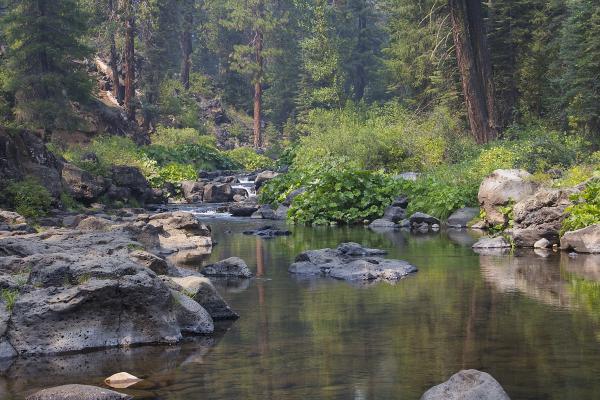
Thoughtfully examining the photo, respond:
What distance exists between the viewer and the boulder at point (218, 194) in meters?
35.1

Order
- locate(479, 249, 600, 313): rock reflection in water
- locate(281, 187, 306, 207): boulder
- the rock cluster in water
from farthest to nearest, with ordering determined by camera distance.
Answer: locate(281, 187, 306, 207): boulder → locate(479, 249, 600, 313): rock reflection in water → the rock cluster in water

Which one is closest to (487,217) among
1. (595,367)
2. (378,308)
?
(378,308)

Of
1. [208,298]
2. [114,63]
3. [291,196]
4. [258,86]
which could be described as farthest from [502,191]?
[258,86]

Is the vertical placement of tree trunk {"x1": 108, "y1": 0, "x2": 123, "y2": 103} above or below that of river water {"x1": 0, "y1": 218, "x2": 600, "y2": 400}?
above

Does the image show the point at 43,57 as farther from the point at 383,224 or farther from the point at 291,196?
the point at 383,224

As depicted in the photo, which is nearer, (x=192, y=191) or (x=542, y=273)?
(x=542, y=273)

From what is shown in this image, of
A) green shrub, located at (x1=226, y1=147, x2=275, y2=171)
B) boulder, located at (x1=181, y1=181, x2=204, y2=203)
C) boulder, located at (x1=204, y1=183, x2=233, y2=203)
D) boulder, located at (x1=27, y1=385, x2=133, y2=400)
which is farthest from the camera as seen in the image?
green shrub, located at (x1=226, y1=147, x2=275, y2=171)


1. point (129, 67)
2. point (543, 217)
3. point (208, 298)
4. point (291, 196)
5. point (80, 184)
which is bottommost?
point (208, 298)

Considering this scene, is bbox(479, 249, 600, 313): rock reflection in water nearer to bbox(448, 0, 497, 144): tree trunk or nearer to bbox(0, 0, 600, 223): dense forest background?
bbox(0, 0, 600, 223): dense forest background

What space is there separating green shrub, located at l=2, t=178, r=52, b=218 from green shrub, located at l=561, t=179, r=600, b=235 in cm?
1359

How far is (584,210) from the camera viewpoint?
674 inches

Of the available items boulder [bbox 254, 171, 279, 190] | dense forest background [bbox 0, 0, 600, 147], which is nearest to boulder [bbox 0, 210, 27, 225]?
dense forest background [bbox 0, 0, 600, 147]

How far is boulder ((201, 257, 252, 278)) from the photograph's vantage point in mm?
14672

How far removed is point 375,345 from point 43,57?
32.3m
